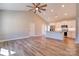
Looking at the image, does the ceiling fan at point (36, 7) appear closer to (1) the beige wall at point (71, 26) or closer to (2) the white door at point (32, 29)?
(2) the white door at point (32, 29)

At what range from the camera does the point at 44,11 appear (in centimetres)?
224

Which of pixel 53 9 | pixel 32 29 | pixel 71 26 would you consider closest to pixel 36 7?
pixel 53 9

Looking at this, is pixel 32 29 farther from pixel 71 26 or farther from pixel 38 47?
pixel 71 26

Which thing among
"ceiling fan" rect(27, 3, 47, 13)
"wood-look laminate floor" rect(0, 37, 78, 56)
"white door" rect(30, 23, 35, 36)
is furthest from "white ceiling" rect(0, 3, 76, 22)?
"wood-look laminate floor" rect(0, 37, 78, 56)

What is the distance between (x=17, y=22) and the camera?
225 cm

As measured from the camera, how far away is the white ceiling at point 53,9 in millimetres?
2219

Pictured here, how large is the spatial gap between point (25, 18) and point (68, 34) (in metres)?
0.87

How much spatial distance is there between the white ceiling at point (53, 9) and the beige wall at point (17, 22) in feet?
0.31

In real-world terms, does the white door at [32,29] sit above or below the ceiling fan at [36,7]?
below

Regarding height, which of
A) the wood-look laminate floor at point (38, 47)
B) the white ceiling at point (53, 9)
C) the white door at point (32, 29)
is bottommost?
the wood-look laminate floor at point (38, 47)

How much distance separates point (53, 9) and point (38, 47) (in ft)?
2.55

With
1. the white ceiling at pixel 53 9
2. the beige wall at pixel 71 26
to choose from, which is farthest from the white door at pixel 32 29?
the beige wall at pixel 71 26

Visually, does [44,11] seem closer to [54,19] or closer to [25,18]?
[54,19]

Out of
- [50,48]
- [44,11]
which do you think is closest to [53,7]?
[44,11]
